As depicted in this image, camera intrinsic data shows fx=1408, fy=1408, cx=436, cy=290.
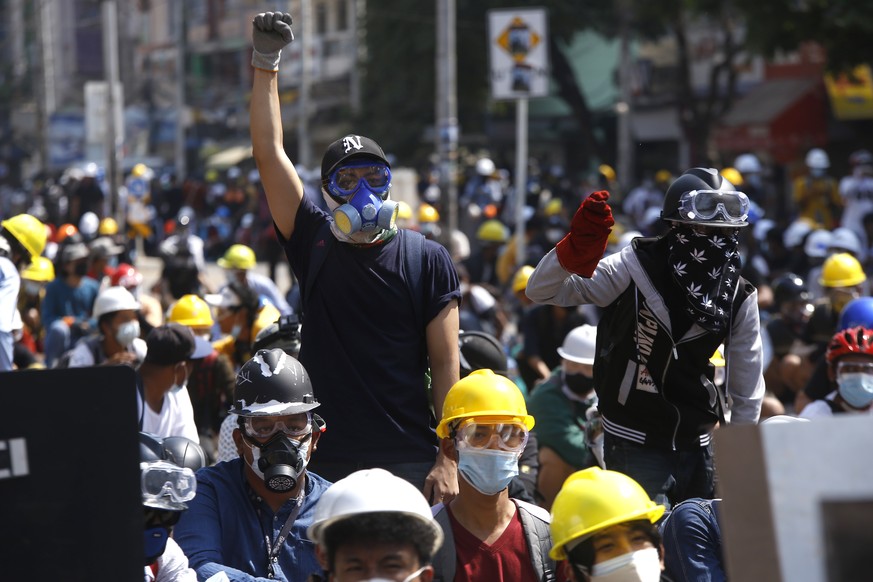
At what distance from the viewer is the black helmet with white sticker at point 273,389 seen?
14.3 ft

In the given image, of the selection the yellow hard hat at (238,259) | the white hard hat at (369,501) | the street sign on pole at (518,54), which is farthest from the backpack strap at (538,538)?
the street sign on pole at (518,54)

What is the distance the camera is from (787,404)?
29.3 ft

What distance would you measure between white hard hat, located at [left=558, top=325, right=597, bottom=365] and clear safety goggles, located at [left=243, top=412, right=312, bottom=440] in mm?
2818

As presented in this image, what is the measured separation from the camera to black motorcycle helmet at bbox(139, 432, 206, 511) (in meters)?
3.43

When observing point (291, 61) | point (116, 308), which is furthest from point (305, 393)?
point (291, 61)

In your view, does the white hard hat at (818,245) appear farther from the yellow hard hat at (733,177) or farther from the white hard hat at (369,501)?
the white hard hat at (369,501)

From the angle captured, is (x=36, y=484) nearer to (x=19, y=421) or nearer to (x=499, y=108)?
(x=19, y=421)

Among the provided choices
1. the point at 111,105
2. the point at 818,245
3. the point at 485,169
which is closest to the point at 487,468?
the point at 818,245

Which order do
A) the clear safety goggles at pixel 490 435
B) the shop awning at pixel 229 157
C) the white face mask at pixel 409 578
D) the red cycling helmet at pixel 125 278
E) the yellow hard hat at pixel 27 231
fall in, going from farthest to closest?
the shop awning at pixel 229 157, the red cycling helmet at pixel 125 278, the yellow hard hat at pixel 27 231, the clear safety goggles at pixel 490 435, the white face mask at pixel 409 578

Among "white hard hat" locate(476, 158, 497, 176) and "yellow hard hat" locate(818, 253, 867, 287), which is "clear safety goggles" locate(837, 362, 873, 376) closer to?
"yellow hard hat" locate(818, 253, 867, 287)

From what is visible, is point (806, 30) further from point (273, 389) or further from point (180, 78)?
point (180, 78)

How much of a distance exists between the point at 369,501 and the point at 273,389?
45.0 inches

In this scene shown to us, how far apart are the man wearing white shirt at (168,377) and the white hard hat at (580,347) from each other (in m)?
1.85

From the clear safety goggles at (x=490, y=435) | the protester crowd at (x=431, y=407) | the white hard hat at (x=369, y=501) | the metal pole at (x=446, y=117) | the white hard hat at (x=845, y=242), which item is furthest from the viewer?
the metal pole at (x=446, y=117)
